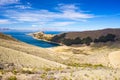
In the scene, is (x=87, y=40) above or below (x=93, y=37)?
below

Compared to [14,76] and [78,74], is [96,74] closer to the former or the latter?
[78,74]

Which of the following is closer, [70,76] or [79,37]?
[70,76]

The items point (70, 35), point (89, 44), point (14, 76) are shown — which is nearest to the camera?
point (14, 76)

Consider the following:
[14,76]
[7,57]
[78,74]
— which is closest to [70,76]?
[78,74]

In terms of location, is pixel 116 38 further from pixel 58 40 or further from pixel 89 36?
pixel 58 40

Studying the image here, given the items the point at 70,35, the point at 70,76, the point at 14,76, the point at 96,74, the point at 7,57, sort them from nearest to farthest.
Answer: the point at 14,76
the point at 70,76
the point at 96,74
the point at 7,57
the point at 70,35

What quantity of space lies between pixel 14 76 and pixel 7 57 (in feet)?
33.5

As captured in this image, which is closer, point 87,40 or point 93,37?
point 87,40

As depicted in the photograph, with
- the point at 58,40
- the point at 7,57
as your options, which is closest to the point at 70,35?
the point at 58,40

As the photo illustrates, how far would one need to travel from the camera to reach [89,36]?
11150 centimetres

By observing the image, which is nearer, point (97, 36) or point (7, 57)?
point (7, 57)

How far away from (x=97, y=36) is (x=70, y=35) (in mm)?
21023

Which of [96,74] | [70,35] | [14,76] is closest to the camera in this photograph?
[14,76]

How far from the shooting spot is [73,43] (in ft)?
360
